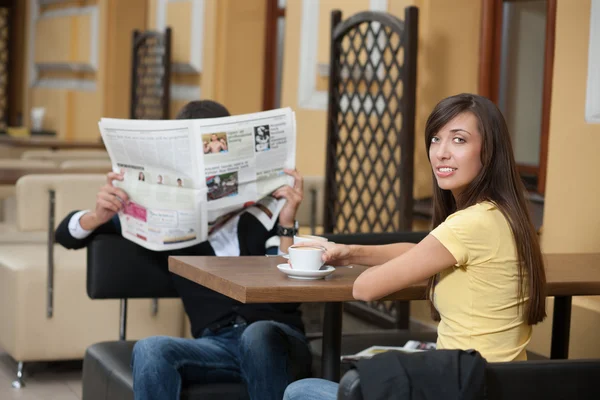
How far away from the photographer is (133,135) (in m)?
2.61

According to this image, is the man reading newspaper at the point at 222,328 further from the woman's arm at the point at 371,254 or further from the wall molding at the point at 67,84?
the wall molding at the point at 67,84

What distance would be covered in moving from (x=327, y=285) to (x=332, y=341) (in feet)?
1.23

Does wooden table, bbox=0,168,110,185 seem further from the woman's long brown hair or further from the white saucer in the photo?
the woman's long brown hair

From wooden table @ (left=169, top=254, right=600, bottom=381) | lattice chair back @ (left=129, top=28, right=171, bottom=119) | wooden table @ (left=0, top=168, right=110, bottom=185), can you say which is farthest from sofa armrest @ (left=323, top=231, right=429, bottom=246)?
lattice chair back @ (left=129, top=28, right=171, bottom=119)

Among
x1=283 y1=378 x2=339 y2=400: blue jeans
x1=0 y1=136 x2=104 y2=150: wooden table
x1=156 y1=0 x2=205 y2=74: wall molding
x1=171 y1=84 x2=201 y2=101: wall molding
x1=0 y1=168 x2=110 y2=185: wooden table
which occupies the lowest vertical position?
x1=283 y1=378 x2=339 y2=400: blue jeans

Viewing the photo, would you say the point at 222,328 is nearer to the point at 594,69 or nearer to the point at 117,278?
the point at 117,278

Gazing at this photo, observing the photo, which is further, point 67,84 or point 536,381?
point 67,84

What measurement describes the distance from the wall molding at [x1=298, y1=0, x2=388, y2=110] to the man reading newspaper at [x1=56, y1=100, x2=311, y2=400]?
2247mm

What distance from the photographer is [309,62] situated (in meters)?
5.12

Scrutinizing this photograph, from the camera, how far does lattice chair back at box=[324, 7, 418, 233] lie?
156 inches

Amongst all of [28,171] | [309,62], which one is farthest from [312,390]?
[309,62]

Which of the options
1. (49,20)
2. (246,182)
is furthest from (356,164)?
(49,20)

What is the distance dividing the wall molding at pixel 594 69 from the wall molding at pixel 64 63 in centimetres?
629

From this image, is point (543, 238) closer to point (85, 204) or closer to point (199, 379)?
point (199, 379)
